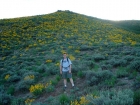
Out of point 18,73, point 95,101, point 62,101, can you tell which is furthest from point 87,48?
point 95,101

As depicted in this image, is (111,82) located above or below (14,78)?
above

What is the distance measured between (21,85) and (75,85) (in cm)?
299

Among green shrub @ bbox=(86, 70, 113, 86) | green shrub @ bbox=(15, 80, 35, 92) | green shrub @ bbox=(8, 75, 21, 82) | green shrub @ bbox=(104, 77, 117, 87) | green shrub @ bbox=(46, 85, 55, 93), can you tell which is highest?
green shrub @ bbox=(104, 77, 117, 87)

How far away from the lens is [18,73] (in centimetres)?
1291

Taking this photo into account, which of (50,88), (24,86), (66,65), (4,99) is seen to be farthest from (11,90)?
(66,65)

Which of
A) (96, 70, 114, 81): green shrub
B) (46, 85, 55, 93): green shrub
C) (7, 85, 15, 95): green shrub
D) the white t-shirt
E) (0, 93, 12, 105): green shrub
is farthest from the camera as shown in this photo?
(7, 85, 15, 95): green shrub

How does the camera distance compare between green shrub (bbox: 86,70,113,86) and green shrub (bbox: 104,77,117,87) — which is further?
green shrub (bbox: 86,70,113,86)

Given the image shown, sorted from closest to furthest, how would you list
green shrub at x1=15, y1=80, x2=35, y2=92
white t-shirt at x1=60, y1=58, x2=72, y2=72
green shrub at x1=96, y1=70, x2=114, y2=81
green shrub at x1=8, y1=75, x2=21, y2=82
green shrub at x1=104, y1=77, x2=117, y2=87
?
green shrub at x1=104, y1=77, x2=117, y2=87 < green shrub at x1=96, y1=70, x2=114, y2=81 < white t-shirt at x1=60, y1=58, x2=72, y2=72 < green shrub at x1=15, y1=80, x2=35, y2=92 < green shrub at x1=8, y1=75, x2=21, y2=82

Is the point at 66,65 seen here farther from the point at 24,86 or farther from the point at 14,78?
the point at 14,78

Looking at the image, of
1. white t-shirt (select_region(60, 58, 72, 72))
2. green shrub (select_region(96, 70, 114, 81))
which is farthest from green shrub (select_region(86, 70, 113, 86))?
white t-shirt (select_region(60, 58, 72, 72))

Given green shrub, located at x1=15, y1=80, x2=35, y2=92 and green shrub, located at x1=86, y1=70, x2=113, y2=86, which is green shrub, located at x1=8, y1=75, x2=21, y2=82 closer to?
green shrub, located at x1=15, y1=80, x2=35, y2=92

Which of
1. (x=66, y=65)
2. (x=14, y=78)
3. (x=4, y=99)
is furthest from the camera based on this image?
(x=14, y=78)

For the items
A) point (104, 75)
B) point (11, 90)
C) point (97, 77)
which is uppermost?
point (104, 75)

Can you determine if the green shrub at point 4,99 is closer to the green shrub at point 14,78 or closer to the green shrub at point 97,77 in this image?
the green shrub at point 14,78
